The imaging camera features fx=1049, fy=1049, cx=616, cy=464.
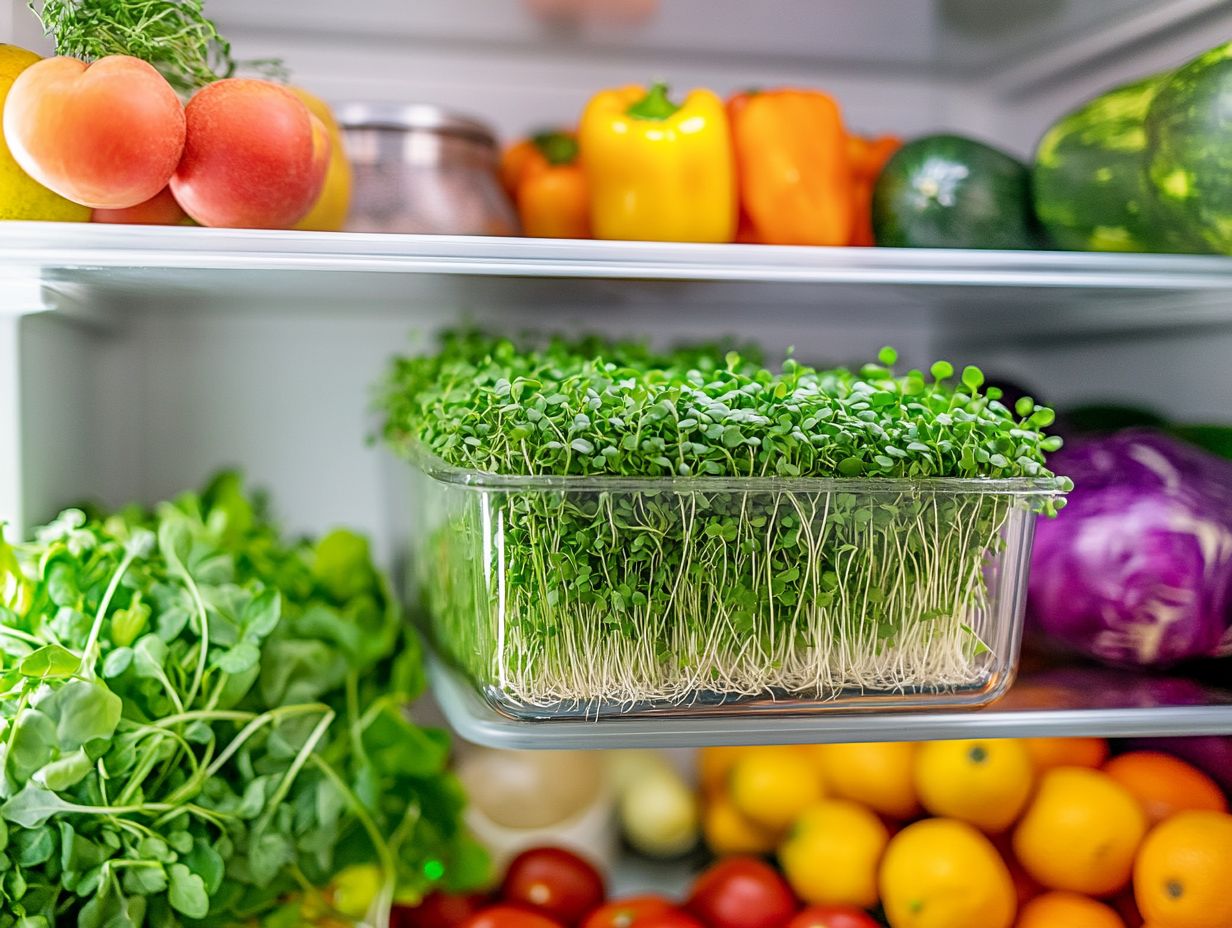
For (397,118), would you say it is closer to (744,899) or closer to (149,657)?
(149,657)

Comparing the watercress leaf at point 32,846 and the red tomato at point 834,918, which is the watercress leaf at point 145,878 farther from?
the red tomato at point 834,918

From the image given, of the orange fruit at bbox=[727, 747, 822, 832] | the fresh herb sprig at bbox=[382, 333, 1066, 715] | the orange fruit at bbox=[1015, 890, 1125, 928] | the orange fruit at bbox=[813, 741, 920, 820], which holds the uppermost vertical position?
the fresh herb sprig at bbox=[382, 333, 1066, 715]

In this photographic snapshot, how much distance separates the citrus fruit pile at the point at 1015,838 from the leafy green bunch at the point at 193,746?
359mm

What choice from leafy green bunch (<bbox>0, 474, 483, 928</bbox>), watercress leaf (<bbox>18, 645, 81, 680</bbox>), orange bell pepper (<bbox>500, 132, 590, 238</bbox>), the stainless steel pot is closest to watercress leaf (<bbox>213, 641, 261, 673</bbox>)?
leafy green bunch (<bbox>0, 474, 483, 928</bbox>)

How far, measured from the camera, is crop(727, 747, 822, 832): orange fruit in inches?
40.8

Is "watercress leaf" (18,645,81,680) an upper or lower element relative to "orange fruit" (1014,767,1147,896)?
upper

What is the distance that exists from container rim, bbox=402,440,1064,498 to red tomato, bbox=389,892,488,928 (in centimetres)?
46

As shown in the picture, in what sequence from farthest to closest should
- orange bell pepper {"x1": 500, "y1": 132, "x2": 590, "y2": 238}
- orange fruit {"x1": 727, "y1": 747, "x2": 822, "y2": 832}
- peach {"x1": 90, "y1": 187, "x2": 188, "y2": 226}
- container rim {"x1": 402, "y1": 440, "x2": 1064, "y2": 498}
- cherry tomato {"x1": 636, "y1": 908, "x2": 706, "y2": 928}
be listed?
1. orange bell pepper {"x1": 500, "y1": 132, "x2": 590, "y2": 238}
2. orange fruit {"x1": 727, "y1": 747, "x2": 822, "y2": 832}
3. cherry tomato {"x1": 636, "y1": 908, "x2": 706, "y2": 928}
4. peach {"x1": 90, "y1": 187, "x2": 188, "y2": 226}
5. container rim {"x1": 402, "y1": 440, "x2": 1064, "y2": 498}

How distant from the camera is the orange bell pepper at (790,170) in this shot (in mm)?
1062

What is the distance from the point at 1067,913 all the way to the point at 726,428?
524mm

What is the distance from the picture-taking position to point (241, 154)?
2.59 feet

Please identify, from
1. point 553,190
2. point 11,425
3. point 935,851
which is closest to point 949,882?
point 935,851

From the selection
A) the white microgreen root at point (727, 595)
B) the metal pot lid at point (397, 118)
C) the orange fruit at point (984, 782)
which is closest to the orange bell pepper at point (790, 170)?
the metal pot lid at point (397, 118)

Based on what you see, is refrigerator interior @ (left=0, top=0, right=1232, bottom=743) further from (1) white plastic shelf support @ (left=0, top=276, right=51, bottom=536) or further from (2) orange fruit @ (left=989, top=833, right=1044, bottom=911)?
(2) orange fruit @ (left=989, top=833, right=1044, bottom=911)
